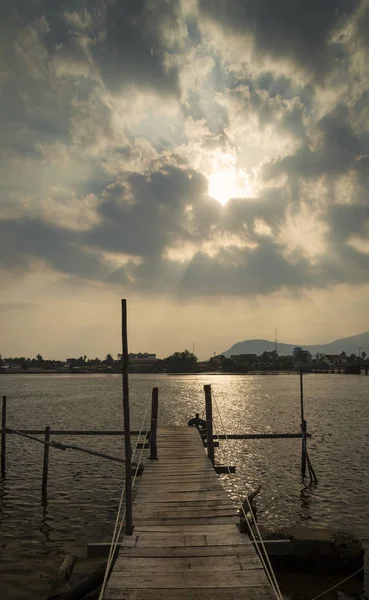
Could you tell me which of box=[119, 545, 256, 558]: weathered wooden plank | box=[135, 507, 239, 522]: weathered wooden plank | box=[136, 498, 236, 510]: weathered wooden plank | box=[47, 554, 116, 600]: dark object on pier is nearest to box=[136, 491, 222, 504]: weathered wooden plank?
box=[136, 498, 236, 510]: weathered wooden plank

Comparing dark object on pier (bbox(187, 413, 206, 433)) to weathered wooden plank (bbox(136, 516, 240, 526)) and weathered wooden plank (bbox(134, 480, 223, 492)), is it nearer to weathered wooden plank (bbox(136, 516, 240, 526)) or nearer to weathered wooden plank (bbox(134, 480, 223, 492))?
weathered wooden plank (bbox(134, 480, 223, 492))

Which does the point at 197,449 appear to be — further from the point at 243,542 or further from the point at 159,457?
the point at 243,542

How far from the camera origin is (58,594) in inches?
376

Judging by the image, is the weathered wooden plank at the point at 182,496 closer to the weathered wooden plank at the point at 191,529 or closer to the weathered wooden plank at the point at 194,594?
the weathered wooden plank at the point at 191,529

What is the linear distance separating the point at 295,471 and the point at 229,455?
5407mm

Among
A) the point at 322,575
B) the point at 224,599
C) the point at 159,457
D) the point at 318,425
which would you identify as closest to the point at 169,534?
the point at 224,599

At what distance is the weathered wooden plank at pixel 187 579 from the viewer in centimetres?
686

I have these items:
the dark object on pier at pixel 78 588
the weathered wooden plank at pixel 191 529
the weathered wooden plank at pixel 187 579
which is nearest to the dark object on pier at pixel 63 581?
the dark object on pier at pixel 78 588

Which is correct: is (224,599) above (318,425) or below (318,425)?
above

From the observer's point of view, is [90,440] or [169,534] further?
[90,440]

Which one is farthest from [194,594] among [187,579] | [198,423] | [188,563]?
[198,423]

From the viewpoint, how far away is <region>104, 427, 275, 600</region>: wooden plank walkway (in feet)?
22.1

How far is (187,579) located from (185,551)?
39.3 inches

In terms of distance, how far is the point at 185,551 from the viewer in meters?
8.09
